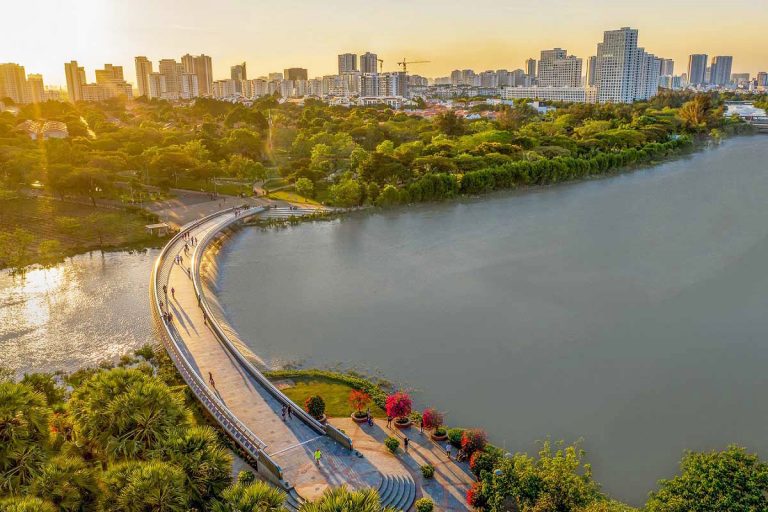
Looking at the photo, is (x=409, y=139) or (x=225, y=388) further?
(x=409, y=139)

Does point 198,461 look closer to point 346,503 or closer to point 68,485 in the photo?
point 68,485

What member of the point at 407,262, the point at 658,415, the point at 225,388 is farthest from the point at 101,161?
the point at 658,415

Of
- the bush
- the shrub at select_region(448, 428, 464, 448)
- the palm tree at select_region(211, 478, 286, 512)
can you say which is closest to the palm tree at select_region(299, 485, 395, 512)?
the palm tree at select_region(211, 478, 286, 512)

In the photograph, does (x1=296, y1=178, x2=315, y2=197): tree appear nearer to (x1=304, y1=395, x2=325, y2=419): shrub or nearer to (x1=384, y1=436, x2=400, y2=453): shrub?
(x1=304, y1=395, x2=325, y2=419): shrub

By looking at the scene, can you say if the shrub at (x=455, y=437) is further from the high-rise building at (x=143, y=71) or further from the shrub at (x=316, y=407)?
the high-rise building at (x=143, y=71)

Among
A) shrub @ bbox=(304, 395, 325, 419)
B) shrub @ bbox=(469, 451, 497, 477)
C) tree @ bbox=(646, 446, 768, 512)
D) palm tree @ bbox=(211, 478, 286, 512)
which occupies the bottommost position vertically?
shrub @ bbox=(469, 451, 497, 477)

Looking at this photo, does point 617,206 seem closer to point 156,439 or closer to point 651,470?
point 651,470
